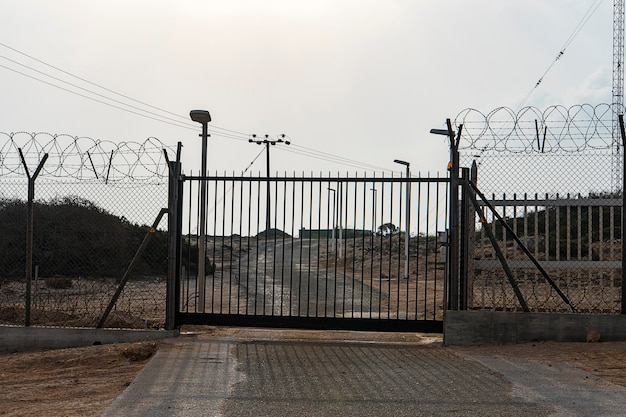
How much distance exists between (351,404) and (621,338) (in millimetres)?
4688

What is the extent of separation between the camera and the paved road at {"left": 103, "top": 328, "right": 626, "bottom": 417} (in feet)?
20.2

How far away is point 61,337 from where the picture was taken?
32.5 ft

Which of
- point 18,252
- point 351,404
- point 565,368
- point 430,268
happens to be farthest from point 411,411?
point 430,268

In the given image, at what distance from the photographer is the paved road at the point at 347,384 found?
6.15 meters

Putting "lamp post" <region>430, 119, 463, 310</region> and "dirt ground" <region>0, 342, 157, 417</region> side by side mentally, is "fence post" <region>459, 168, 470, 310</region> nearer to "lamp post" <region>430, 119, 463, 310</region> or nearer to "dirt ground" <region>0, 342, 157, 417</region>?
"lamp post" <region>430, 119, 463, 310</region>

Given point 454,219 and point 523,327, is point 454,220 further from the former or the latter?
point 523,327

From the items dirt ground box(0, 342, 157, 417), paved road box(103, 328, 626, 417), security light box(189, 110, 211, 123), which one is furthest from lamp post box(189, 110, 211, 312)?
dirt ground box(0, 342, 157, 417)

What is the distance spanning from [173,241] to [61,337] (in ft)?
6.37

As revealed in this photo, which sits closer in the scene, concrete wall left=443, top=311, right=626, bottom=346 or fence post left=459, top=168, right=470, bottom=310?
concrete wall left=443, top=311, right=626, bottom=346

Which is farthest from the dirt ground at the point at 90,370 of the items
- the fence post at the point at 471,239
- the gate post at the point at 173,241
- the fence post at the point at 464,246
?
the fence post at the point at 471,239

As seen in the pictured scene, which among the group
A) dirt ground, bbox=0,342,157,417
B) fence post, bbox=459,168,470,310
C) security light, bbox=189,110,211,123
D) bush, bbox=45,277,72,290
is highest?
security light, bbox=189,110,211,123

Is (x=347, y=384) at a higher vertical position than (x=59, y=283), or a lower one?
lower

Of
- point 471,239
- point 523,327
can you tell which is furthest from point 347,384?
point 471,239

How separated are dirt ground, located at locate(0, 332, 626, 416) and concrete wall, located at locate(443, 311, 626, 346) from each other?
0.55ft
